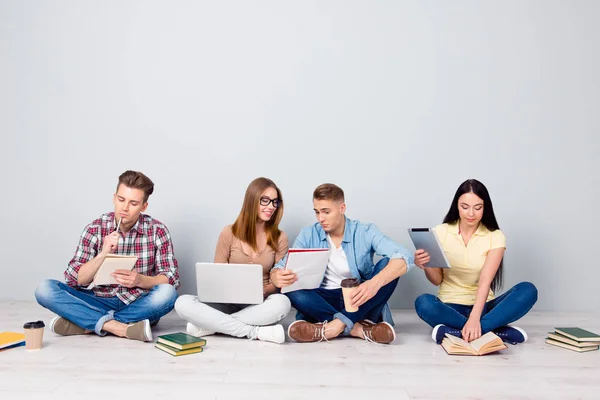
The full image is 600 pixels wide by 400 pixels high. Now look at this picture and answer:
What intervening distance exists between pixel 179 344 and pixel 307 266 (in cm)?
72

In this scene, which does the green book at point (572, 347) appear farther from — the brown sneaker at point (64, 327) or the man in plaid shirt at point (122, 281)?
the brown sneaker at point (64, 327)

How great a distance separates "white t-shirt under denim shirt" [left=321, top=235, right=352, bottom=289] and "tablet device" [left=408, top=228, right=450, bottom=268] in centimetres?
41

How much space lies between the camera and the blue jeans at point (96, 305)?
2.79m

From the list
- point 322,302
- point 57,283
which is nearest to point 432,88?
point 322,302

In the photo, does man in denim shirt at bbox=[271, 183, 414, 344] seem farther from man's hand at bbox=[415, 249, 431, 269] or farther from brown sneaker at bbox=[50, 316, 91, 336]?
brown sneaker at bbox=[50, 316, 91, 336]

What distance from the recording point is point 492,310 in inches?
108

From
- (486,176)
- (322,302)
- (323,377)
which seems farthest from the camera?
(486,176)

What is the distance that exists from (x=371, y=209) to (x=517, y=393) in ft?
6.24

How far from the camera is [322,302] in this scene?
2844 millimetres

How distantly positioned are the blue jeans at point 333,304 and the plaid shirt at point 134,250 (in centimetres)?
74

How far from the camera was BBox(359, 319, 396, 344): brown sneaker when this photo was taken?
2.72 m

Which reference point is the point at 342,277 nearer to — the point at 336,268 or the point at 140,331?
the point at 336,268

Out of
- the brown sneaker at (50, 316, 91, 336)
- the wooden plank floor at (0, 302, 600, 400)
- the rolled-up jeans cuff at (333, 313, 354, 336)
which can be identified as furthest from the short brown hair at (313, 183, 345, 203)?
the brown sneaker at (50, 316, 91, 336)

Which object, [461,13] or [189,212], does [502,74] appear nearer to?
[461,13]
